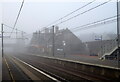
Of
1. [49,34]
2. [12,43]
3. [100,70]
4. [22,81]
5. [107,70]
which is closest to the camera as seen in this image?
[22,81]

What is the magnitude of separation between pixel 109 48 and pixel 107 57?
149cm

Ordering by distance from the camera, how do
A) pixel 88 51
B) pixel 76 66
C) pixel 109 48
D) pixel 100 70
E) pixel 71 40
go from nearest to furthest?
pixel 100 70, pixel 76 66, pixel 109 48, pixel 88 51, pixel 71 40

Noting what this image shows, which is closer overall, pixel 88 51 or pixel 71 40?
pixel 88 51

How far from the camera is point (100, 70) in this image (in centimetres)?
1972

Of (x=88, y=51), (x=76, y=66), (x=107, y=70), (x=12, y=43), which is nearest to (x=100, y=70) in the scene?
(x=107, y=70)

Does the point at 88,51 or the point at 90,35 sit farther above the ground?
the point at 90,35

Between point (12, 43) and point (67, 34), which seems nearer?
point (67, 34)

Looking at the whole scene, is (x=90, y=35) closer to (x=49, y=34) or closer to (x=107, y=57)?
(x=49, y=34)

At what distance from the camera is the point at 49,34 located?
74.0 meters

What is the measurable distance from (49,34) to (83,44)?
1435cm

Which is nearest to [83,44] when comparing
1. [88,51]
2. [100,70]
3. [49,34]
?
[88,51]

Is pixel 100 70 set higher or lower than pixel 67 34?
lower

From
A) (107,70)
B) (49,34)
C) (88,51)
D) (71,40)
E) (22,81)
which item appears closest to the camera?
(22,81)

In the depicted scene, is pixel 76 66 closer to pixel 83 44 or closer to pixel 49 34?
pixel 83 44
